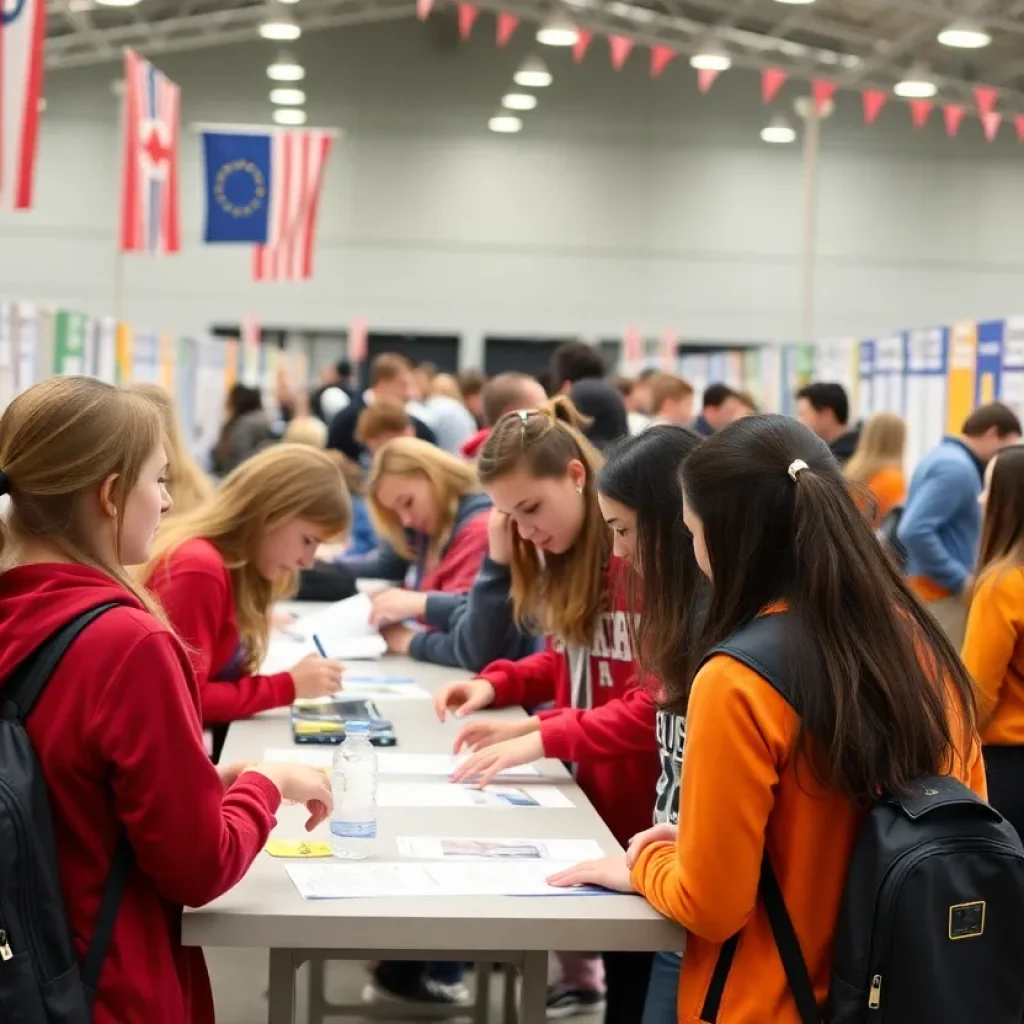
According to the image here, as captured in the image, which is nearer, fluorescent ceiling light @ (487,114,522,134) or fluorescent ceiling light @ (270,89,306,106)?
fluorescent ceiling light @ (270,89,306,106)

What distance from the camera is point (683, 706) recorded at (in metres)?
2.12

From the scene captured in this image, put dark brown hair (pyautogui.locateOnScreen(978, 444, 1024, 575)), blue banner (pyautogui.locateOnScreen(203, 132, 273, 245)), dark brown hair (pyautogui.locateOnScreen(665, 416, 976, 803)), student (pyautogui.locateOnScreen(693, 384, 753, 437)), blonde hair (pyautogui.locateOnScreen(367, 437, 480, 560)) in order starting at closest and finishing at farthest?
dark brown hair (pyautogui.locateOnScreen(665, 416, 976, 803)) < dark brown hair (pyautogui.locateOnScreen(978, 444, 1024, 575)) < blonde hair (pyautogui.locateOnScreen(367, 437, 480, 560)) < student (pyautogui.locateOnScreen(693, 384, 753, 437)) < blue banner (pyautogui.locateOnScreen(203, 132, 273, 245))

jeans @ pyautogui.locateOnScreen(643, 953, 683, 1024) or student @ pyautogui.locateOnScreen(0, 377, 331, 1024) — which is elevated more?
student @ pyautogui.locateOnScreen(0, 377, 331, 1024)

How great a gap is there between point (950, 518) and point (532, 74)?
12359mm

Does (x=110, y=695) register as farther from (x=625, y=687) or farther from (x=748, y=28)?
(x=748, y=28)

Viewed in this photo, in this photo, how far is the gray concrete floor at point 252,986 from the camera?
3764 mm

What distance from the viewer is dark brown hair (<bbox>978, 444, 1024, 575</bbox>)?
10.7 feet

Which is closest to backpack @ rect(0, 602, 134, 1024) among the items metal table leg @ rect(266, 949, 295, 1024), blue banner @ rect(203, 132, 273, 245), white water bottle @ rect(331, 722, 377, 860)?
metal table leg @ rect(266, 949, 295, 1024)

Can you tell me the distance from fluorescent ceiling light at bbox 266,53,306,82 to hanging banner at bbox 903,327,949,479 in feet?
40.3

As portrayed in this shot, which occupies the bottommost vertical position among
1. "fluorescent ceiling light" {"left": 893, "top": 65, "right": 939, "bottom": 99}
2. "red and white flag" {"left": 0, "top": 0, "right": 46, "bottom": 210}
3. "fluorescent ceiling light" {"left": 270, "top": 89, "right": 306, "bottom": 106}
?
"red and white flag" {"left": 0, "top": 0, "right": 46, "bottom": 210}

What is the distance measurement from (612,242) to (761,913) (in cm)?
1879

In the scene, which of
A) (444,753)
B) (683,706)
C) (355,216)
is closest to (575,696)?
(444,753)

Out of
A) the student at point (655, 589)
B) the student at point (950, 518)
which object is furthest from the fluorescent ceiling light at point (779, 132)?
the student at point (655, 589)

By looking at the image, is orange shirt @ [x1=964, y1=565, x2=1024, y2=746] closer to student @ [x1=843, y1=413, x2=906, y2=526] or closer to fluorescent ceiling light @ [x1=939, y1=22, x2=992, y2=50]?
student @ [x1=843, y1=413, x2=906, y2=526]
